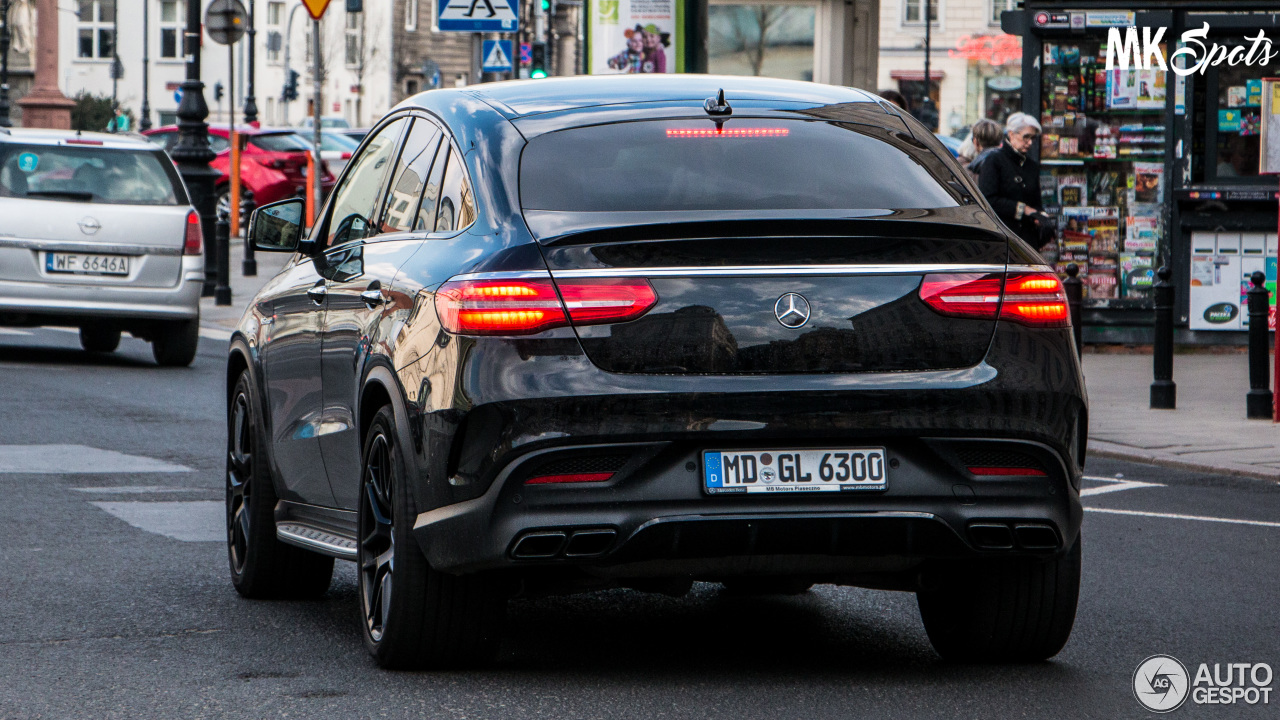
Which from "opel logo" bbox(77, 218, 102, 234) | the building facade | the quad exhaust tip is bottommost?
the quad exhaust tip

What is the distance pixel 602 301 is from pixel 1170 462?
6.78 metres

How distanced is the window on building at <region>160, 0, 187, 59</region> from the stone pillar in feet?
140

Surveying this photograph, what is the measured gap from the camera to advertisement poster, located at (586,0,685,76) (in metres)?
19.2

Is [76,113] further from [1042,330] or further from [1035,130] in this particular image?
[1042,330]

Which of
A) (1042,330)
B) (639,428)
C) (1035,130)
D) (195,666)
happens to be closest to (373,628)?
(195,666)

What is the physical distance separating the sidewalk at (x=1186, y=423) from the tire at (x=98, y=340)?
7.79 meters

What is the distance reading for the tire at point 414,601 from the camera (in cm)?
512

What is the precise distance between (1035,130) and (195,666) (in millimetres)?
9479

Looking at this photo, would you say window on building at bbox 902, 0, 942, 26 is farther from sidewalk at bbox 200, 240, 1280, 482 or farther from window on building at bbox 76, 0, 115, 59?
sidewalk at bbox 200, 240, 1280, 482

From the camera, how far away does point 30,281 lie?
15.3 meters

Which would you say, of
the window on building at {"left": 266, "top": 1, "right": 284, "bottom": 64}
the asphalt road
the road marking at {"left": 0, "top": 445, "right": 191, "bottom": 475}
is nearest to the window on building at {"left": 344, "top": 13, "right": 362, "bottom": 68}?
the window on building at {"left": 266, "top": 1, "right": 284, "bottom": 64}

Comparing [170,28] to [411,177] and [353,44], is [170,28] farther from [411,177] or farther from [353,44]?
[411,177]

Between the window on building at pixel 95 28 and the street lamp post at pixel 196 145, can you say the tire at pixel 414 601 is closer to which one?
the street lamp post at pixel 196 145

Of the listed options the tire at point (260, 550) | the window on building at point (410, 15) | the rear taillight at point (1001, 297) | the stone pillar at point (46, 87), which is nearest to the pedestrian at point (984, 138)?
the tire at point (260, 550)
